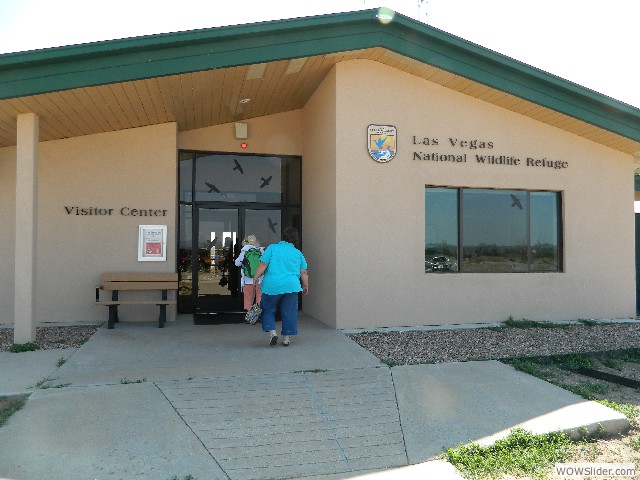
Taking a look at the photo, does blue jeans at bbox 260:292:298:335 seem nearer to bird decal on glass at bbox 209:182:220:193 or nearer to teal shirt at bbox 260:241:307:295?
teal shirt at bbox 260:241:307:295

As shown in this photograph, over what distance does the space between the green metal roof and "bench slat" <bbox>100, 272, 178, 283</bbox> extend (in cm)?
355

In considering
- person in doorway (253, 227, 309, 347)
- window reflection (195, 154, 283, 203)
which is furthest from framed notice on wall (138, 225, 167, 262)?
person in doorway (253, 227, 309, 347)

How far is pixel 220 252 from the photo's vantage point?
10086mm

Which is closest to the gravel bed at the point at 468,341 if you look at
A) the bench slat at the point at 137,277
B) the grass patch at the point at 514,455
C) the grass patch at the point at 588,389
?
the bench slat at the point at 137,277

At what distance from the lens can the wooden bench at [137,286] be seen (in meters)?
8.27

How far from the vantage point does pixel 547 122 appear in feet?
30.2

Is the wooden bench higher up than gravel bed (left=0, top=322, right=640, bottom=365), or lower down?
higher up

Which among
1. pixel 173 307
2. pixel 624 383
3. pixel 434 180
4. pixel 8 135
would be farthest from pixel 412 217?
pixel 8 135

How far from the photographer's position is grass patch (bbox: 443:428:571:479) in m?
3.34

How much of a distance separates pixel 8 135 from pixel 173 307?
13.2 ft

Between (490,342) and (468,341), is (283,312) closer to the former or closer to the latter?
(468,341)

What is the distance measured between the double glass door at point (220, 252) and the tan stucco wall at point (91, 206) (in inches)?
38.0

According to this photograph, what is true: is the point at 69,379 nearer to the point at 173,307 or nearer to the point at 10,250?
the point at 173,307

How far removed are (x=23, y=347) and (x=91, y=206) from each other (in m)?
3.18
